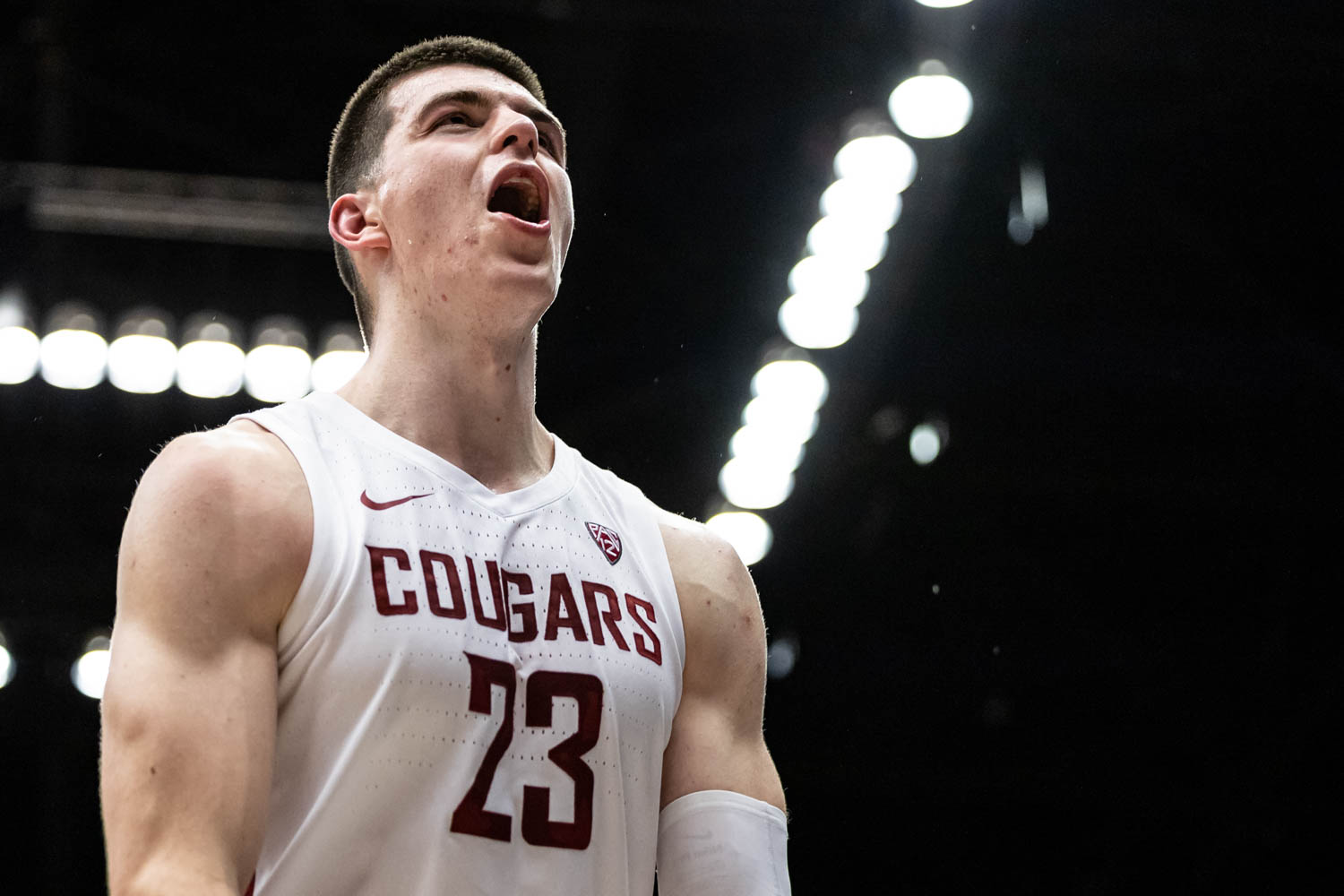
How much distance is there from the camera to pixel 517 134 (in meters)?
2.95

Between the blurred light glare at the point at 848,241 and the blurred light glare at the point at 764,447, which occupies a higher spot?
the blurred light glare at the point at 848,241

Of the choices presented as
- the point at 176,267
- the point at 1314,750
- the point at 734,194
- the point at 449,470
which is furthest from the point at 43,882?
the point at 449,470

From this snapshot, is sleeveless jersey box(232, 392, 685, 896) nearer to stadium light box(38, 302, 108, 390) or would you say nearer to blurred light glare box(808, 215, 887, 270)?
blurred light glare box(808, 215, 887, 270)

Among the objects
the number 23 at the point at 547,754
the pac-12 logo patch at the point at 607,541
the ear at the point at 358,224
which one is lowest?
the number 23 at the point at 547,754

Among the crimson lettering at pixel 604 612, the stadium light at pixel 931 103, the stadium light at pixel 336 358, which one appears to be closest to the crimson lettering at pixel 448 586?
the crimson lettering at pixel 604 612

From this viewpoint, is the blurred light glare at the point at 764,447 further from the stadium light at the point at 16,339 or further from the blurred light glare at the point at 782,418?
the stadium light at the point at 16,339

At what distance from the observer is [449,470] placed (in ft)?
8.62

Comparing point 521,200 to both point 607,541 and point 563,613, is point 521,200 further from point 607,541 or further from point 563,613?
point 563,613

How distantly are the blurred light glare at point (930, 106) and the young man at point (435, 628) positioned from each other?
494cm

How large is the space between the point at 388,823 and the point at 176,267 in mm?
7576

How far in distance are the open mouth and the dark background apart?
485cm

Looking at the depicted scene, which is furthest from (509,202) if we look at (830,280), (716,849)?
(830,280)

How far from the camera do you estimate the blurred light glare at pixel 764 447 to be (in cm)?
991

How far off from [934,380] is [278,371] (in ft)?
13.4
